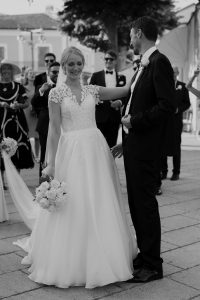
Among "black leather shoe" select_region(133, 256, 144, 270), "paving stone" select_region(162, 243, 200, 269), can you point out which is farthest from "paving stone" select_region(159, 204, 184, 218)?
"black leather shoe" select_region(133, 256, 144, 270)

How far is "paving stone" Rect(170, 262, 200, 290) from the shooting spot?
3.71m

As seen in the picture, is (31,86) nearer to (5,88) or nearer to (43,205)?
(5,88)

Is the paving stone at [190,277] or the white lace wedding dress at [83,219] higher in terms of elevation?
the white lace wedding dress at [83,219]

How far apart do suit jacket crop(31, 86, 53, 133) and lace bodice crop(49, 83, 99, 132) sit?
300 centimetres

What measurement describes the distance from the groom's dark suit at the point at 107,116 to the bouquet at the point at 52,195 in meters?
3.89

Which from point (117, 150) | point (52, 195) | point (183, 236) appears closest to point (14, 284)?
point (52, 195)

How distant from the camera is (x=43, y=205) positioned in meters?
3.57

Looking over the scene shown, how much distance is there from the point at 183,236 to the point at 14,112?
3.60 meters

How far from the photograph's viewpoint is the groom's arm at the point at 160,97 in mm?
3414

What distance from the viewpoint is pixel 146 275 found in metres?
3.73

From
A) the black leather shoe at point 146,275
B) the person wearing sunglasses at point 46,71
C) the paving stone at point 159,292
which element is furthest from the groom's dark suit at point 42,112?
the paving stone at point 159,292

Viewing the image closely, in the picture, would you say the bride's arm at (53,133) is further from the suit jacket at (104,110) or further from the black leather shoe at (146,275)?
the suit jacket at (104,110)

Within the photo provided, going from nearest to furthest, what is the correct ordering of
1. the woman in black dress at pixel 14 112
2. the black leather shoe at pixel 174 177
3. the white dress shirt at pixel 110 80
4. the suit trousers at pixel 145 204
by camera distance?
the suit trousers at pixel 145 204
the woman in black dress at pixel 14 112
the white dress shirt at pixel 110 80
the black leather shoe at pixel 174 177

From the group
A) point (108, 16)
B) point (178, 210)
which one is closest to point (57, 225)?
point (178, 210)
